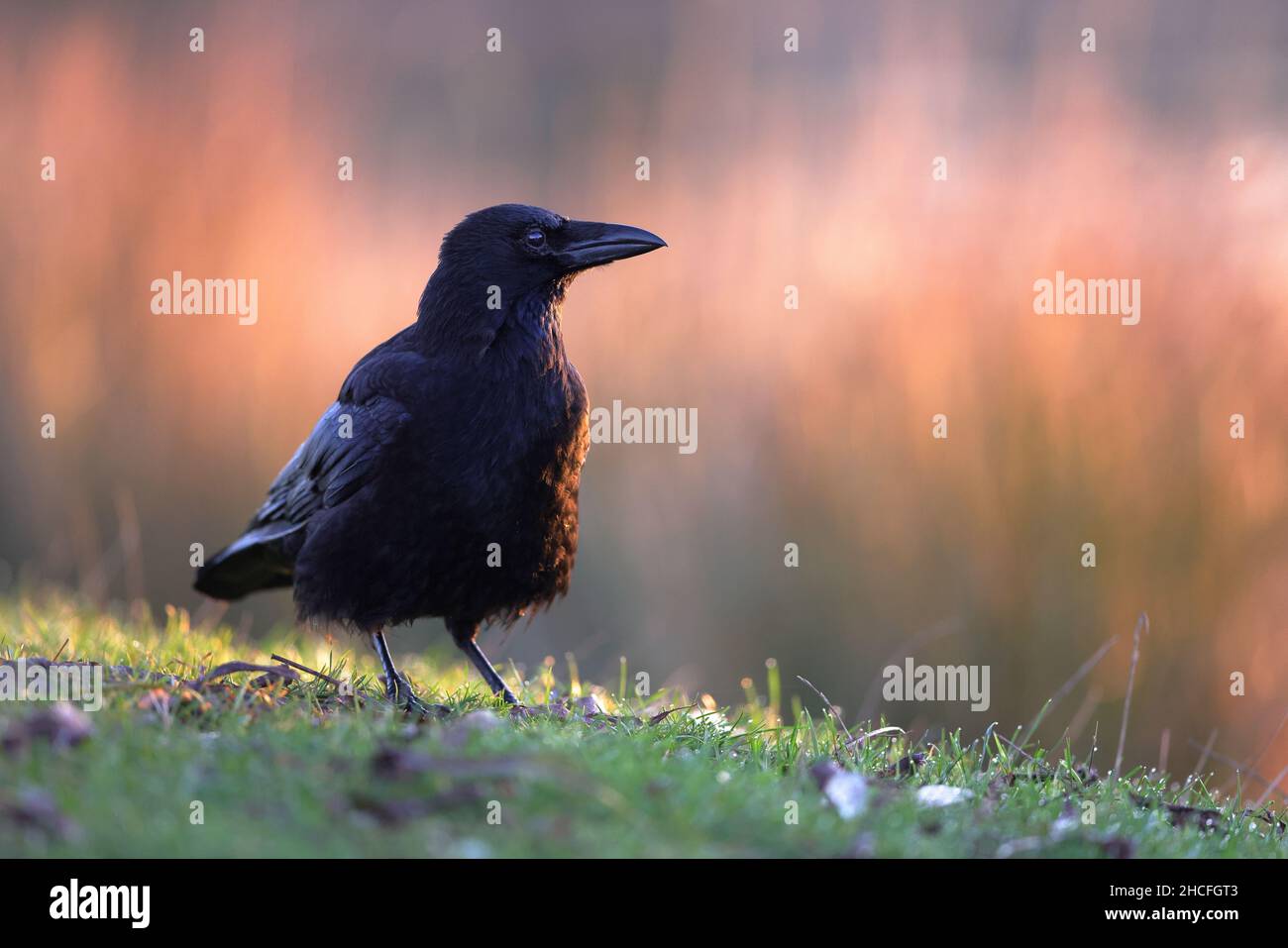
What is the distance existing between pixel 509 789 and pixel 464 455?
1.76m

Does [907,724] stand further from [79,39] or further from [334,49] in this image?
[334,49]

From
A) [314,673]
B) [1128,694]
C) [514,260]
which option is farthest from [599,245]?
[1128,694]

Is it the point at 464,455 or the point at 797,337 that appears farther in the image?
the point at 797,337

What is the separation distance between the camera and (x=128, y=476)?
727 centimetres

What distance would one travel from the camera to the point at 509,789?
8.60 ft

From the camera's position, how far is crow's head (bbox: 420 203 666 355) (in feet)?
15.0

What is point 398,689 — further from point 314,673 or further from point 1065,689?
point 1065,689

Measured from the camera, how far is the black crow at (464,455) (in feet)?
13.9

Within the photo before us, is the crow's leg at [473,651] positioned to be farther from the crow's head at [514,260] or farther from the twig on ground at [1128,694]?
the twig on ground at [1128,694]

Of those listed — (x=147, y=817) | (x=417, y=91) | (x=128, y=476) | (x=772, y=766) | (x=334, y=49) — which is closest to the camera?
(x=147, y=817)

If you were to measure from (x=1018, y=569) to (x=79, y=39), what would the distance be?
6190 mm

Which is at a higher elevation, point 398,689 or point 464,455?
point 464,455
